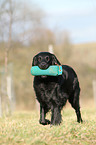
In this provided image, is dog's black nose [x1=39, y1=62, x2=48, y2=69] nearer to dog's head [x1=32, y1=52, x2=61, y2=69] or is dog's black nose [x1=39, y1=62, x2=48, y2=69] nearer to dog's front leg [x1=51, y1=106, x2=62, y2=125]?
dog's head [x1=32, y1=52, x2=61, y2=69]

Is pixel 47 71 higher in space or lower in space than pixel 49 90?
higher

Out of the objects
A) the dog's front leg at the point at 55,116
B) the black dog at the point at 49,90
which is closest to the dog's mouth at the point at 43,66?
the black dog at the point at 49,90

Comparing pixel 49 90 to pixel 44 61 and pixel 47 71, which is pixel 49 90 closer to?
pixel 47 71

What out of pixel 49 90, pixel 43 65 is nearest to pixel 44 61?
pixel 43 65

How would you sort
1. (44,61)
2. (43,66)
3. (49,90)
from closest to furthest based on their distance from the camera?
(43,66) < (44,61) < (49,90)

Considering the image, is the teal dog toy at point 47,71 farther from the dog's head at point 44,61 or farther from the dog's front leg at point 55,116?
the dog's front leg at point 55,116

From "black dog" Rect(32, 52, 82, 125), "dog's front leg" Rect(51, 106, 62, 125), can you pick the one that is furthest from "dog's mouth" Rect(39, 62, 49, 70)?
"dog's front leg" Rect(51, 106, 62, 125)

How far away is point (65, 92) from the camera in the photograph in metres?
5.07

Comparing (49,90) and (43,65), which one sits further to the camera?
(49,90)

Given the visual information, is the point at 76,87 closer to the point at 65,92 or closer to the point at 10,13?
the point at 65,92

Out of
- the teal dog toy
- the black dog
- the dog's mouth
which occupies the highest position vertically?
the dog's mouth

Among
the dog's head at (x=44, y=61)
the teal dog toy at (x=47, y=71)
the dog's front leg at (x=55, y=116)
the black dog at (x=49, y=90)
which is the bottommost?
the dog's front leg at (x=55, y=116)

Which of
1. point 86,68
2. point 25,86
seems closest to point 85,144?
point 25,86

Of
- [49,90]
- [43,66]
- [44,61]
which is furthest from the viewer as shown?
[49,90]
